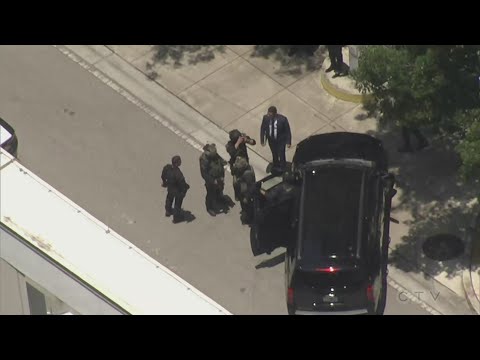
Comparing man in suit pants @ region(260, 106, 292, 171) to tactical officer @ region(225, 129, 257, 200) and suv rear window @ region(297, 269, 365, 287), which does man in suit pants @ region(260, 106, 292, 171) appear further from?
suv rear window @ region(297, 269, 365, 287)

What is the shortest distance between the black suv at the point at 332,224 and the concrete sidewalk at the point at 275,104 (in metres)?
0.74

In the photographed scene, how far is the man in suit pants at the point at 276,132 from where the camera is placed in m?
21.3

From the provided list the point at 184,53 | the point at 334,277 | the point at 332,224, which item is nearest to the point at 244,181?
the point at 332,224

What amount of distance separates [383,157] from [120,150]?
4.95 m

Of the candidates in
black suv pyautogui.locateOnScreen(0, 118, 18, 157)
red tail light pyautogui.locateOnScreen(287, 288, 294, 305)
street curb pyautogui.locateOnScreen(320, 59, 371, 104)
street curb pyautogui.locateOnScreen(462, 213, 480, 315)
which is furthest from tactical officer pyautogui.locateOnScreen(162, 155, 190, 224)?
street curb pyautogui.locateOnScreen(462, 213, 480, 315)

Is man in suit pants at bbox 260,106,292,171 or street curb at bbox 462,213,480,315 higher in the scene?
man in suit pants at bbox 260,106,292,171

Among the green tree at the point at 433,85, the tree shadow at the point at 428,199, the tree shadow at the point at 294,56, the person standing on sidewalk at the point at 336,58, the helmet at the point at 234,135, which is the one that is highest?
the green tree at the point at 433,85

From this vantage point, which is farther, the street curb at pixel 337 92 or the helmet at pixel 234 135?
the street curb at pixel 337 92

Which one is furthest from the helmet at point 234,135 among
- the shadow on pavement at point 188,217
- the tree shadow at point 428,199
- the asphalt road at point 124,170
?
the tree shadow at point 428,199

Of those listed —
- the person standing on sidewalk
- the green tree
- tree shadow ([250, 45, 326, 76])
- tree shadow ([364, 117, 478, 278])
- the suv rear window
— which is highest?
the green tree

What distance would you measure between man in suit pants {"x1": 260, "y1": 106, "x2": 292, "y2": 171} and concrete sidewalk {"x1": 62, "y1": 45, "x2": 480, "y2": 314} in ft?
2.70

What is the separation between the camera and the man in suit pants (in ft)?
70.0

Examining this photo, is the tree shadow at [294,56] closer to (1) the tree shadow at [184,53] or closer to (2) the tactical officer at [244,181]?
(1) the tree shadow at [184,53]

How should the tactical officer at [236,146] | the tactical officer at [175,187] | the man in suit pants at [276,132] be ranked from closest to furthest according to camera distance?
the tactical officer at [175,187] → the tactical officer at [236,146] → the man in suit pants at [276,132]
